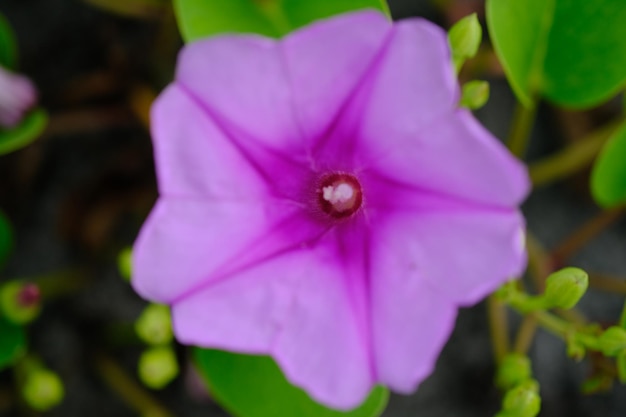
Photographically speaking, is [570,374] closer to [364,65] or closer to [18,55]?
[364,65]

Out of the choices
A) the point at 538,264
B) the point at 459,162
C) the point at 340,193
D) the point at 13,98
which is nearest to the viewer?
the point at 459,162

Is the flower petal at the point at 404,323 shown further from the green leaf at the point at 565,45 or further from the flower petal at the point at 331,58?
the green leaf at the point at 565,45

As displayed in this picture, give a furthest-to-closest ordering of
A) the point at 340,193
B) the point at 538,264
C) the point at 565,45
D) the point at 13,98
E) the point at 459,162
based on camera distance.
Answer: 1. the point at 538,264
2. the point at 13,98
3. the point at 565,45
4. the point at 340,193
5. the point at 459,162

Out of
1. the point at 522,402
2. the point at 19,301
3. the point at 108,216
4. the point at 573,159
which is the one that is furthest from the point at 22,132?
the point at 573,159

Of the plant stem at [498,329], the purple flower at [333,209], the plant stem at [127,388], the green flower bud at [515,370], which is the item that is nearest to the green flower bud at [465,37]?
the purple flower at [333,209]

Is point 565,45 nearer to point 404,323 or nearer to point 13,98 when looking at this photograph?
point 404,323

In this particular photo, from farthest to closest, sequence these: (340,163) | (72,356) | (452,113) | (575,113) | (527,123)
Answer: (575,113) < (72,356) < (527,123) < (340,163) < (452,113)

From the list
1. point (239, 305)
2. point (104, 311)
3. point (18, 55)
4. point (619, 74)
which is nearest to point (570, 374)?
point (619, 74)
